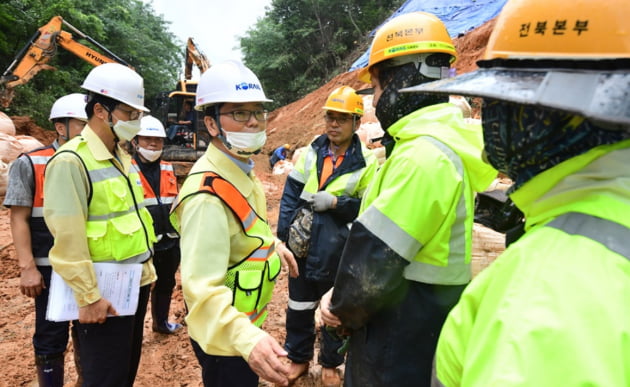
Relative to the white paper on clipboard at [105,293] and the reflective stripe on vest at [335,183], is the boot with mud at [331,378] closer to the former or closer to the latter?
the reflective stripe on vest at [335,183]

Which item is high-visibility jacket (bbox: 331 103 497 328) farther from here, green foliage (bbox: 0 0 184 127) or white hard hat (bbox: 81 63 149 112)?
green foliage (bbox: 0 0 184 127)

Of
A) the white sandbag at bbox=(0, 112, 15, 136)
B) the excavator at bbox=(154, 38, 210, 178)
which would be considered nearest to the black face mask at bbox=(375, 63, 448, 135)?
the excavator at bbox=(154, 38, 210, 178)

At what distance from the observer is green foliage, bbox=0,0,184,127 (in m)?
16.6

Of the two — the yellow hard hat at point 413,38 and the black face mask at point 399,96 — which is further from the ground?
the yellow hard hat at point 413,38

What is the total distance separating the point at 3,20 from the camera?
50.8ft

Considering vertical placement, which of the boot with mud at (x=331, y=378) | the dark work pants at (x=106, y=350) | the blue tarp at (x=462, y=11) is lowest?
the boot with mud at (x=331, y=378)

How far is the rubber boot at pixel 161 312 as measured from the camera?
4.15 metres

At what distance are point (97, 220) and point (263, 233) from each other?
1.06 meters

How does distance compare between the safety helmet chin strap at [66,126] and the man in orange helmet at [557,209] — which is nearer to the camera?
the man in orange helmet at [557,209]

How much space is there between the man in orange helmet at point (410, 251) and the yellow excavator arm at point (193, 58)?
53.3 ft

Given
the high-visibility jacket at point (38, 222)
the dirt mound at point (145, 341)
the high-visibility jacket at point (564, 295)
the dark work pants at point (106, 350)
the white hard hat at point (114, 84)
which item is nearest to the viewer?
the high-visibility jacket at point (564, 295)

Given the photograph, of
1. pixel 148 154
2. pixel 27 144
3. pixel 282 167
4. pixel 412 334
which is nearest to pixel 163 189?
pixel 148 154

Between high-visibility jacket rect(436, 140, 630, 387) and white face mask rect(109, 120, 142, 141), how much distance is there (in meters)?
2.43

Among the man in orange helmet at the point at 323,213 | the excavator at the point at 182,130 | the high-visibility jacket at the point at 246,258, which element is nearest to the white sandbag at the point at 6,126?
the excavator at the point at 182,130
